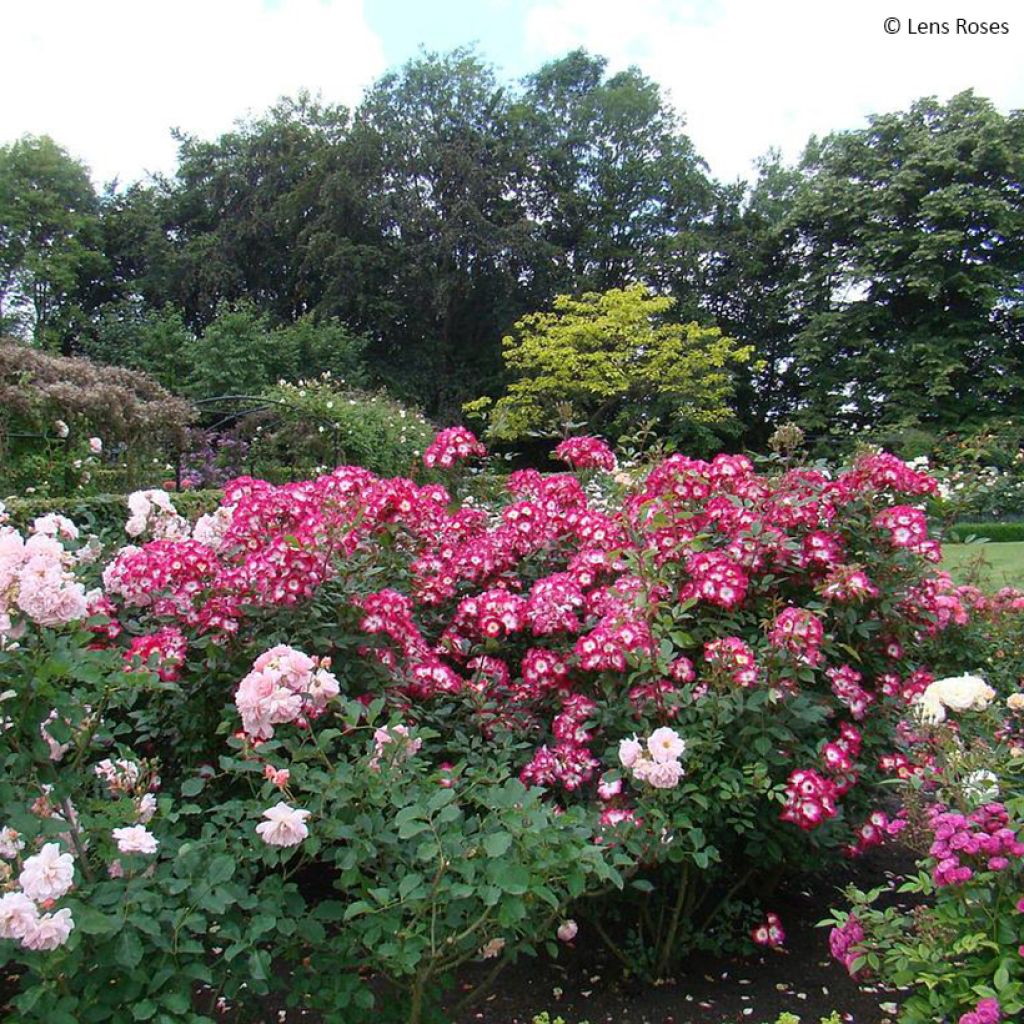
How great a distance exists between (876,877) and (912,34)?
5.47 m

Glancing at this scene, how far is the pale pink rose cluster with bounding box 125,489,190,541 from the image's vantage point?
2.47 meters

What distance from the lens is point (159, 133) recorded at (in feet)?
82.2

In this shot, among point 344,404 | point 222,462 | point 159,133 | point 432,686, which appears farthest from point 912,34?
point 159,133

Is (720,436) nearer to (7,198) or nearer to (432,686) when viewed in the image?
(7,198)

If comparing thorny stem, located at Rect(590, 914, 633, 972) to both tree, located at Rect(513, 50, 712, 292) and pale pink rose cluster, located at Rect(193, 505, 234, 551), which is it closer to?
pale pink rose cluster, located at Rect(193, 505, 234, 551)

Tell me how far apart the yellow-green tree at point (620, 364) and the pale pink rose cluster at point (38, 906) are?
17.4 meters

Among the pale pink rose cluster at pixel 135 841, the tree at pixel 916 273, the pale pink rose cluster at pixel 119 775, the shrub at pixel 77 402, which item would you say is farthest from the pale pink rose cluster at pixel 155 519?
the tree at pixel 916 273

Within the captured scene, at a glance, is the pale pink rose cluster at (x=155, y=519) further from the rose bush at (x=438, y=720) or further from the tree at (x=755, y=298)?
the tree at (x=755, y=298)

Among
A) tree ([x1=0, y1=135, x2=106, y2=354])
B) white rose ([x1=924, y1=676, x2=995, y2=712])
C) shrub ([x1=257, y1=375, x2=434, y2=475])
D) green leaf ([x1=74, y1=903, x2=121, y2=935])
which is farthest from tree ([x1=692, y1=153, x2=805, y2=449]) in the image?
green leaf ([x1=74, y1=903, x2=121, y2=935])

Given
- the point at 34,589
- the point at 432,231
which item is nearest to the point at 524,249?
the point at 432,231

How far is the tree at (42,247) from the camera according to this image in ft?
74.7

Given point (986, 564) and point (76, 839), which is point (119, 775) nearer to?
point (76, 839)

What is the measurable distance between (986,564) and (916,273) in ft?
57.8

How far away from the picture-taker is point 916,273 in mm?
19703
